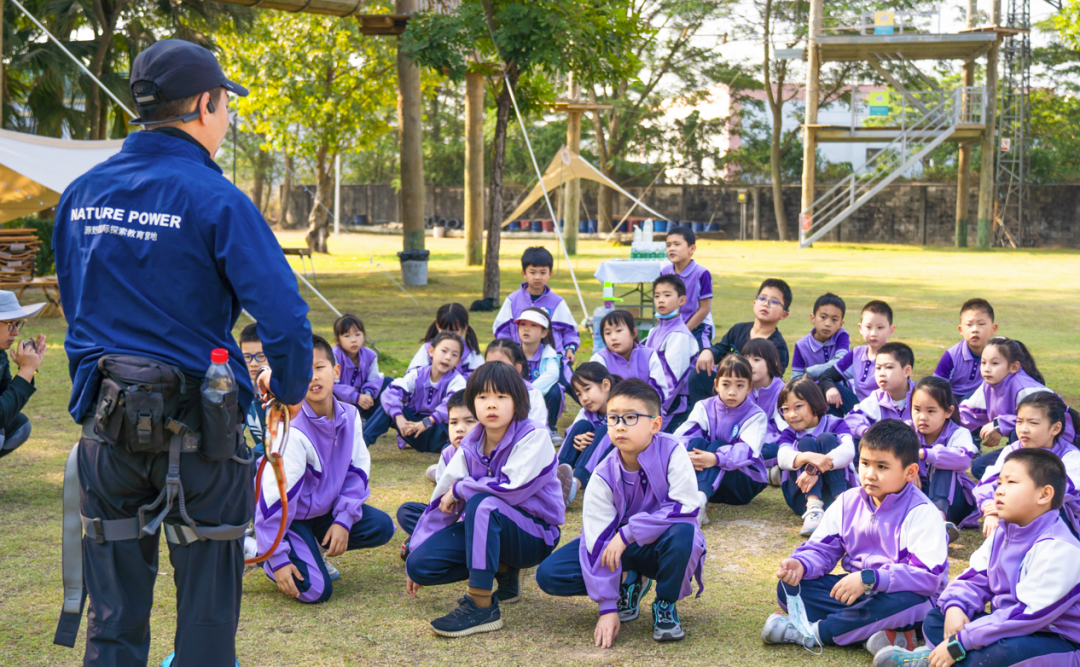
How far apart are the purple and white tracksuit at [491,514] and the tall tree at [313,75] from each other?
15732 mm

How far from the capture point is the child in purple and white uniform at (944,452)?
Result: 164 inches

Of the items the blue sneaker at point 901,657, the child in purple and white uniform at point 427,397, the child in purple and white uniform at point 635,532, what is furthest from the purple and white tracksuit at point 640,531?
the child in purple and white uniform at point 427,397

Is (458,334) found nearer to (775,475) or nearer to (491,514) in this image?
(775,475)

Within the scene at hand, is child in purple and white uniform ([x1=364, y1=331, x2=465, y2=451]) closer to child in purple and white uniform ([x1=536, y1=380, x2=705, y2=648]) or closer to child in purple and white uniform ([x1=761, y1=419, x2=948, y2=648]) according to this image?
child in purple and white uniform ([x1=536, y1=380, x2=705, y2=648])

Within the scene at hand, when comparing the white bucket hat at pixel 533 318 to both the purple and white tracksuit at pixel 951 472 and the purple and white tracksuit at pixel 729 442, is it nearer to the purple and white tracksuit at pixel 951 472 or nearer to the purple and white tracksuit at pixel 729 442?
the purple and white tracksuit at pixel 729 442

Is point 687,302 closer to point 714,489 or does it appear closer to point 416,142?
point 714,489

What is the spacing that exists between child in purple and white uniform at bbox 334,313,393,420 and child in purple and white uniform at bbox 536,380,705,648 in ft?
8.62

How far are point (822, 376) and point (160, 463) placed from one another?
4.43 metres

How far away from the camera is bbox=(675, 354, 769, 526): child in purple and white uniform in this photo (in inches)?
182

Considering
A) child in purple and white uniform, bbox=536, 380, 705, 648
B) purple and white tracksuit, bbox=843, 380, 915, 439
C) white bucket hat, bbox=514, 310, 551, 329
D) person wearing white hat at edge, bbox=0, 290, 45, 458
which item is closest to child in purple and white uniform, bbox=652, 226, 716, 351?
white bucket hat, bbox=514, 310, 551, 329

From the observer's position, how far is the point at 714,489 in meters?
4.74

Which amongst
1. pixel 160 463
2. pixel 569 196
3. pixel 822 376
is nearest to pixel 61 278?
pixel 160 463

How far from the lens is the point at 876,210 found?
28016mm

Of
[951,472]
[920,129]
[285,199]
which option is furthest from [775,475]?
[285,199]
